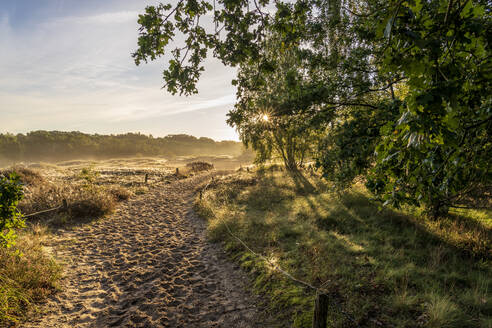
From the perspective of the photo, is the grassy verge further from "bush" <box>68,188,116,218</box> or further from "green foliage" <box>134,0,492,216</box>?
"green foliage" <box>134,0,492,216</box>

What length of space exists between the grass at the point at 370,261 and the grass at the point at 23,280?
495 cm

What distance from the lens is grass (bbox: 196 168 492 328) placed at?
13.2 ft

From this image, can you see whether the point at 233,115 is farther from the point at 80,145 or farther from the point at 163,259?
the point at 80,145

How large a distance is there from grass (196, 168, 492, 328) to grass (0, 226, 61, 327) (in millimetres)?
4949

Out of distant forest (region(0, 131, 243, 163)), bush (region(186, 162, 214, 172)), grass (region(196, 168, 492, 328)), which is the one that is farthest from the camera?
distant forest (region(0, 131, 243, 163))

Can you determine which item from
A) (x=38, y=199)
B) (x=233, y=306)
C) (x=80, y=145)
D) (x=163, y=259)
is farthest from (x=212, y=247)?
(x=80, y=145)

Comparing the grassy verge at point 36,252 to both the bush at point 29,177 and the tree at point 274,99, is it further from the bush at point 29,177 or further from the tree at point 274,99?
the tree at point 274,99

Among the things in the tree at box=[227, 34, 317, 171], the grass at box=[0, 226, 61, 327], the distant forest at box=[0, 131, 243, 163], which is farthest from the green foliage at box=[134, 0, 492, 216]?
the distant forest at box=[0, 131, 243, 163]

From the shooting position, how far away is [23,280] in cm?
530

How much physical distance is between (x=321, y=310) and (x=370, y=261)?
10.6 feet

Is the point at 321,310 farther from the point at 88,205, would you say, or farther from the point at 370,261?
the point at 88,205

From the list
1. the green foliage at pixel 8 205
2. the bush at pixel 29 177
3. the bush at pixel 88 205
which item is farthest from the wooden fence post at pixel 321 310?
the bush at pixel 29 177

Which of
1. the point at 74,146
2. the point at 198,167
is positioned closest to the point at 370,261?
the point at 198,167

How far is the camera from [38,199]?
11.1m
